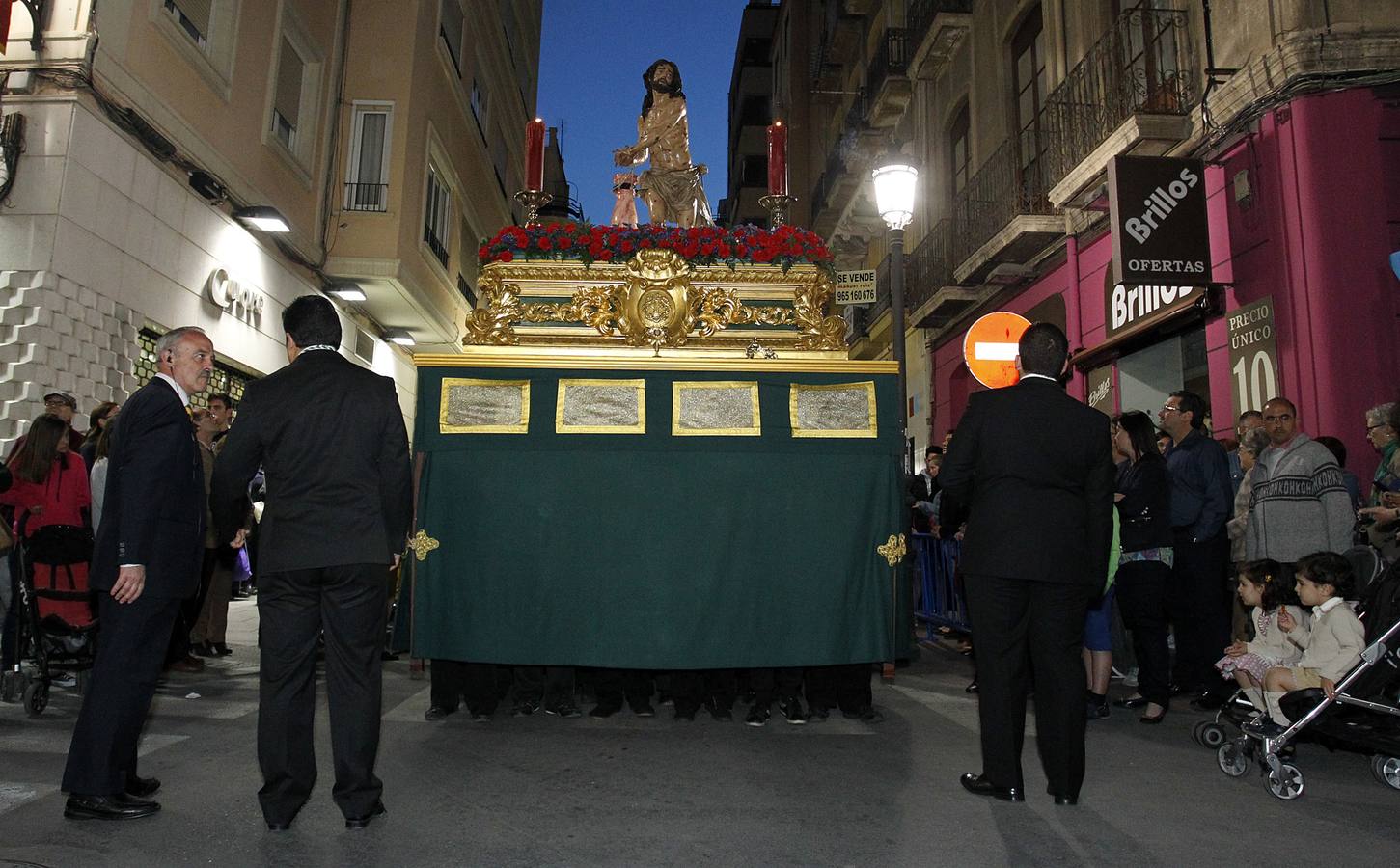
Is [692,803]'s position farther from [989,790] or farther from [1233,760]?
[1233,760]

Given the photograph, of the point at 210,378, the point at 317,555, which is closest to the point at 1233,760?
the point at 317,555

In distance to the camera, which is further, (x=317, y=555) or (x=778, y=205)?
(x=778, y=205)

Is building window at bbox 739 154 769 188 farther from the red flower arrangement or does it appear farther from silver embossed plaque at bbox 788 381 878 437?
silver embossed plaque at bbox 788 381 878 437

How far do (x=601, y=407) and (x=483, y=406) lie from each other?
2.15 ft

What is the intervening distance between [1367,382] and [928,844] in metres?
7.07

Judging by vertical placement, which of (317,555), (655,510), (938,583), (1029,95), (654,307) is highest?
(1029,95)

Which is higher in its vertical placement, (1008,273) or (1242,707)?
(1008,273)

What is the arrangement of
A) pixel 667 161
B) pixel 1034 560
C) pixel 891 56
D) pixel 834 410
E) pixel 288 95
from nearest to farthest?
1. pixel 1034 560
2. pixel 834 410
3. pixel 667 161
4. pixel 288 95
5. pixel 891 56

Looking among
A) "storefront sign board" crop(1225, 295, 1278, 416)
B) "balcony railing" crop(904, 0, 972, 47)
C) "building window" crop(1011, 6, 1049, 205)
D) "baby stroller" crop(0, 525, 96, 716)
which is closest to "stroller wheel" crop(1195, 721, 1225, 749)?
"storefront sign board" crop(1225, 295, 1278, 416)

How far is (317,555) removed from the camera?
10.7ft

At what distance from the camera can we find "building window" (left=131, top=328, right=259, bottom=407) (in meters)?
9.73

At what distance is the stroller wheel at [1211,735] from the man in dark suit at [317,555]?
4052 mm

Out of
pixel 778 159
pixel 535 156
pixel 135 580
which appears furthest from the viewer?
pixel 535 156

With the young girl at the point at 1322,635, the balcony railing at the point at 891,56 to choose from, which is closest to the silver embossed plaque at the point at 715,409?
the young girl at the point at 1322,635
